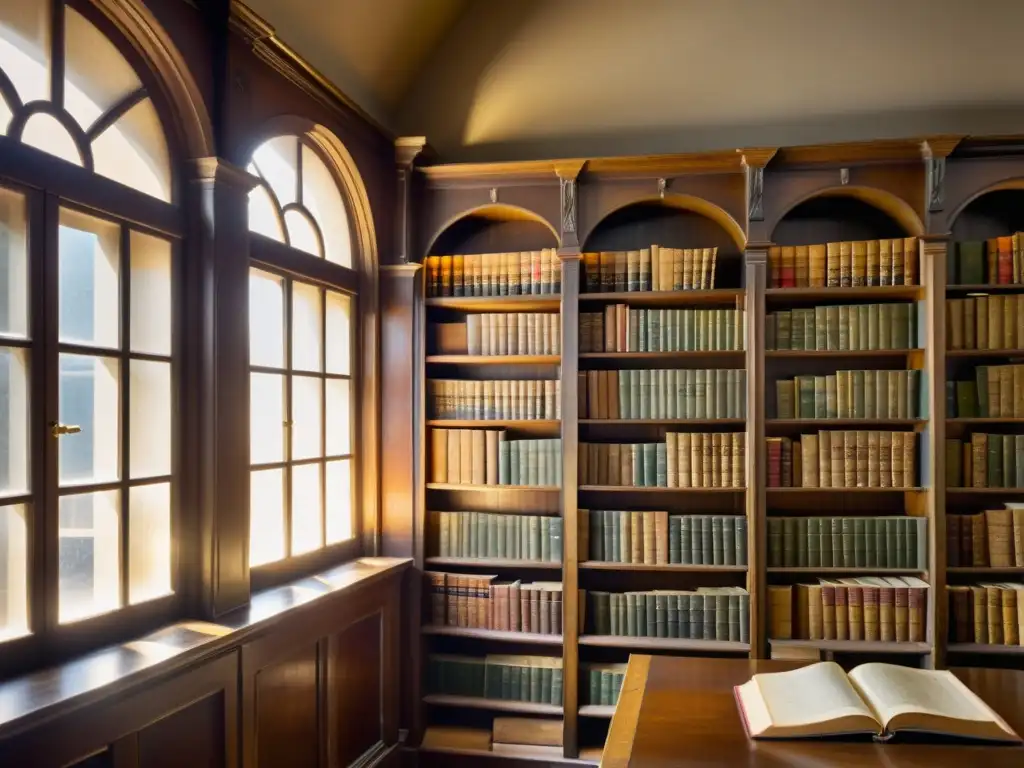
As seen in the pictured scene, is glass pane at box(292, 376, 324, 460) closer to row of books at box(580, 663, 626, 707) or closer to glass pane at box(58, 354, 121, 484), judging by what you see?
glass pane at box(58, 354, 121, 484)

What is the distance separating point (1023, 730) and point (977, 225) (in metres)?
2.54

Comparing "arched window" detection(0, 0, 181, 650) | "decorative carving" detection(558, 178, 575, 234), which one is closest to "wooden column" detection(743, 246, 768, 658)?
"decorative carving" detection(558, 178, 575, 234)

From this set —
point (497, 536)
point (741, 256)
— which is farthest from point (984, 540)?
point (497, 536)

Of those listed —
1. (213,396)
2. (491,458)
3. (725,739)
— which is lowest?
(725,739)

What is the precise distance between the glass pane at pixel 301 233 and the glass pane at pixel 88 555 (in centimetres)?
133

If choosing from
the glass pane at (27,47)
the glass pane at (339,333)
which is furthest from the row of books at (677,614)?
the glass pane at (27,47)

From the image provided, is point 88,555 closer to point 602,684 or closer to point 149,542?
point 149,542

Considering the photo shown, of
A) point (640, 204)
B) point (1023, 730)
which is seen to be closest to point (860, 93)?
point (640, 204)

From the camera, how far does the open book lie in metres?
1.92

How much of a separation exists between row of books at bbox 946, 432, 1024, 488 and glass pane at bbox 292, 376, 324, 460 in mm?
2638

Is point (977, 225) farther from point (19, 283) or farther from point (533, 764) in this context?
point (19, 283)

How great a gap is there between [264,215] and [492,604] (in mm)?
1940

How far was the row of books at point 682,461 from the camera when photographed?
365cm

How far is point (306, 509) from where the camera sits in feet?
11.0
